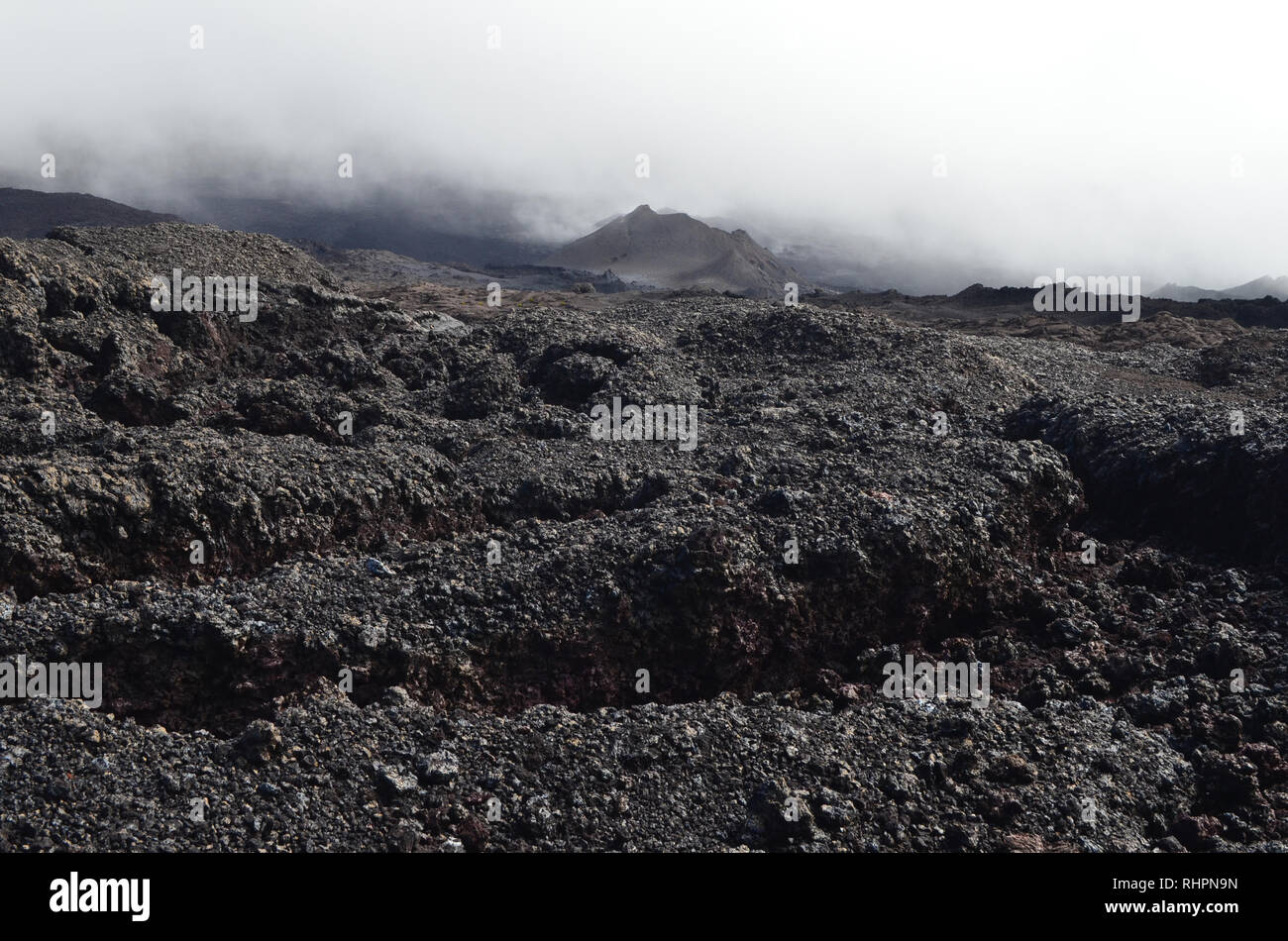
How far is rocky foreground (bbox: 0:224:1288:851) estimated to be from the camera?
1118cm

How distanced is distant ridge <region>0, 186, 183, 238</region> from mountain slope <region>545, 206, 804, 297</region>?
63.1 meters

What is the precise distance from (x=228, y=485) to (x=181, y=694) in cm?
468

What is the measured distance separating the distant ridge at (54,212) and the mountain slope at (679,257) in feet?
207

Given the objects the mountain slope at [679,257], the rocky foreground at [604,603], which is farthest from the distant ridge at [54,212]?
the rocky foreground at [604,603]

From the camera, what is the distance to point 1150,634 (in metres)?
15.6

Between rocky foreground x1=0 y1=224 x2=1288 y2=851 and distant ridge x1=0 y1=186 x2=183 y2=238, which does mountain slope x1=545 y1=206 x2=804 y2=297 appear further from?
rocky foreground x1=0 y1=224 x2=1288 y2=851

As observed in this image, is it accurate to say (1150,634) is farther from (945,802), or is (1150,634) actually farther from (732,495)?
(732,495)

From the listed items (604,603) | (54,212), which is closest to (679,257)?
(54,212)

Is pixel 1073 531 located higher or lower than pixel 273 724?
higher

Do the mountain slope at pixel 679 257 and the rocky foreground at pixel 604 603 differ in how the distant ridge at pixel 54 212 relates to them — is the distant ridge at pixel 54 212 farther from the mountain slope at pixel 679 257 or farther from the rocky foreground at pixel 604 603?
the rocky foreground at pixel 604 603

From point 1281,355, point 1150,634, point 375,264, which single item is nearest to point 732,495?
point 1150,634

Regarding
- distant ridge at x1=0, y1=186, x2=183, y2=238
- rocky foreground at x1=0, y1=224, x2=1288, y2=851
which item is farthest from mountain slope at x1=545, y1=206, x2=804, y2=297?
rocky foreground at x1=0, y1=224, x2=1288, y2=851

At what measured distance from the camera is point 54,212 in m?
139

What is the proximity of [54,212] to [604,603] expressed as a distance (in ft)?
516
